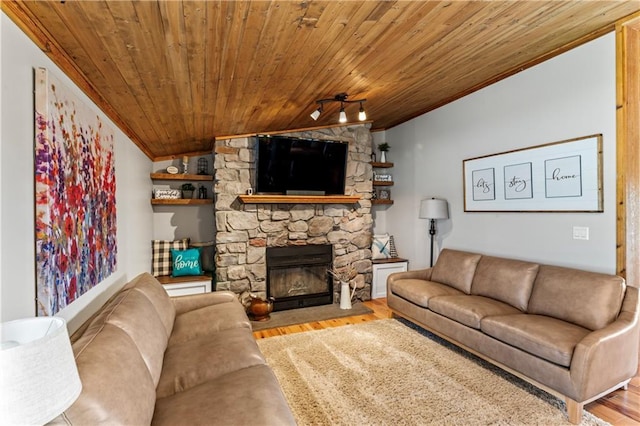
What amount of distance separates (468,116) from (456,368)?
113 inches

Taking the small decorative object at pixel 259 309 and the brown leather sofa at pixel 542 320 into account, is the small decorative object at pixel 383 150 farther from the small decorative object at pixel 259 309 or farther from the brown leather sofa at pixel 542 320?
the small decorative object at pixel 259 309

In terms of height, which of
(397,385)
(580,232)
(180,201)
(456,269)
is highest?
(180,201)

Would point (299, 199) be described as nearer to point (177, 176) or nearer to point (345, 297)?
point (345, 297)

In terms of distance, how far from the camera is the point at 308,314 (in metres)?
4.24

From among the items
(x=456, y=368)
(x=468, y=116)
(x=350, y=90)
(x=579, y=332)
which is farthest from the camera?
(x=468, y=116)

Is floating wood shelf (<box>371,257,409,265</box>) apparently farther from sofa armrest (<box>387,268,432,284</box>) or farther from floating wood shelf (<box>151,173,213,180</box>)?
floating wood shelf (<box>151,173,213,180</box>)

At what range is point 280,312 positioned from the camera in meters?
4.36

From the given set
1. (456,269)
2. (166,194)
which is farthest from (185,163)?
(456,269)

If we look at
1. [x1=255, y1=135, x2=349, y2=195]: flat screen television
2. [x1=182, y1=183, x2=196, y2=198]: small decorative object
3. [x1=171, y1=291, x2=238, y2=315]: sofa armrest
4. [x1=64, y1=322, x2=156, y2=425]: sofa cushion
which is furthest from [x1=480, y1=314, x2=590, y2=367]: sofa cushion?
[x1=182, y1=183, x2=196, y2=198]: small decorative object

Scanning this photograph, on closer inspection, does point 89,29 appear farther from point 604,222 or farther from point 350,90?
point 604,222

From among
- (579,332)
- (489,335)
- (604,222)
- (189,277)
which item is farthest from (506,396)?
(189,277)

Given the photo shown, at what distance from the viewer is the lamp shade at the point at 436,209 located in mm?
4250

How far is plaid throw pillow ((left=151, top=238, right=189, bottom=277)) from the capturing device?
432cm

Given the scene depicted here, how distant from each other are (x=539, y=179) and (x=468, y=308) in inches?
57.9
